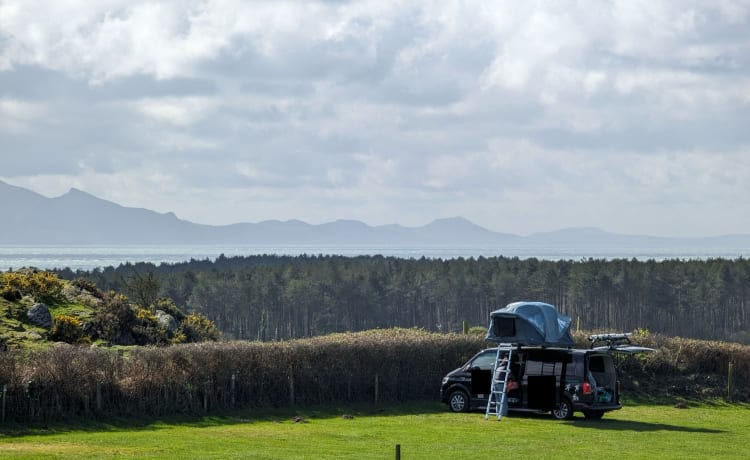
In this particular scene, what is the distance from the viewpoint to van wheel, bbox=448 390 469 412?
30987 millimetres

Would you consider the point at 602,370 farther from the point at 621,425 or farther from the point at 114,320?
the point at 114,320

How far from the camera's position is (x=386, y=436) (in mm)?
25078

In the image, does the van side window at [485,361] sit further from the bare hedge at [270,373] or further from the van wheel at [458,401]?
the bare hedge at [270,373]

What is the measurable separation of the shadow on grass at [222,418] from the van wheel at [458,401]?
85 centimetres

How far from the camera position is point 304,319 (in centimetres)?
13062

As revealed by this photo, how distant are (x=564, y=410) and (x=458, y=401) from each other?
145 inches

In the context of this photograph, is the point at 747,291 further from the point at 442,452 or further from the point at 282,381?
the point at 442,452

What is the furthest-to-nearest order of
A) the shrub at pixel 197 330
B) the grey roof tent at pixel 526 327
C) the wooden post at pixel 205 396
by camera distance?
the shrub at pixel 197 330 < the wooden post at pixel 205 396 < the grey roof tent at pixel 526 327

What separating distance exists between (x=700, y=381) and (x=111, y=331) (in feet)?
73.9

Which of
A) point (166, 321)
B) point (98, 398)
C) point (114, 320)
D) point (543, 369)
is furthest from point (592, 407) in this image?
point (166, 321)

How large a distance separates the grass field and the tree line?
96.5 metres

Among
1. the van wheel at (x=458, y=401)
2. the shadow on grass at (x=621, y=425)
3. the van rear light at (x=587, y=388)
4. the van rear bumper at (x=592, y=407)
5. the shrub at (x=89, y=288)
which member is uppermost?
the shrub at (x=89, y=288)

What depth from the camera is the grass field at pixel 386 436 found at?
21312 millimetres

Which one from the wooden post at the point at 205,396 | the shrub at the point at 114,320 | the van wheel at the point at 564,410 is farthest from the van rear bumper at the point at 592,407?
the shrub at the point at 114,320
